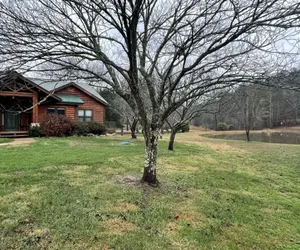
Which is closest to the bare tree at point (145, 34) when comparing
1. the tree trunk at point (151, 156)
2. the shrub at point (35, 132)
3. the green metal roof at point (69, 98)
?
the tree trunk at point (151, 156)

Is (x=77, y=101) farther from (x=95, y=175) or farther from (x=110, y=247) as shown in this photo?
(x=110, y=247)

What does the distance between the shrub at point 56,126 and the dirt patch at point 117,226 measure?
1422 cm

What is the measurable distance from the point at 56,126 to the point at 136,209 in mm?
13968

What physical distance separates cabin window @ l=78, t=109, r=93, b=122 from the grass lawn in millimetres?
14210

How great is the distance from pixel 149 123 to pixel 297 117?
4707cm

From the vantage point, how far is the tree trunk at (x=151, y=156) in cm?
533

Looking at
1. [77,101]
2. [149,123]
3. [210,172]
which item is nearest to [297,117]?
[77,101]

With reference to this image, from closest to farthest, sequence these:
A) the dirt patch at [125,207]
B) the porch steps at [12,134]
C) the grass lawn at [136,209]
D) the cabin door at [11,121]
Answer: the grass lawn at [136,209] < the dirt patch at [125,207] < the porch steps at [12,134] < the cabin door at [11,121]

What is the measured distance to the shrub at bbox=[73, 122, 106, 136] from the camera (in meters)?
Answer: 18.2

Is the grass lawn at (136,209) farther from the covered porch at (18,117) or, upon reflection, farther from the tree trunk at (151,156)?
the covered porch at (18,117)

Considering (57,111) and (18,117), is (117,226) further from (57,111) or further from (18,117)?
(18,117)

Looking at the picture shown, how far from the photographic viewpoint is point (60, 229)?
3.43 m

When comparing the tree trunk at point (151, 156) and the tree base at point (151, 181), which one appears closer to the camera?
the tree trunk at point (151, 156)

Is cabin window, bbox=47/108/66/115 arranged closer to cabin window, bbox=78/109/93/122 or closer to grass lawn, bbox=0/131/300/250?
cabin window, bbox=78/109/93/122
